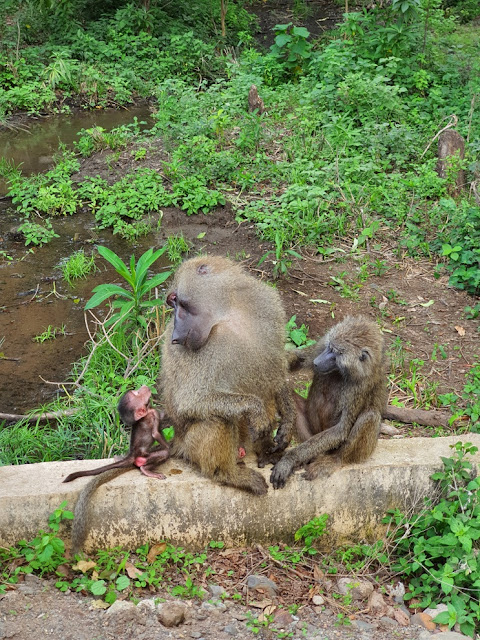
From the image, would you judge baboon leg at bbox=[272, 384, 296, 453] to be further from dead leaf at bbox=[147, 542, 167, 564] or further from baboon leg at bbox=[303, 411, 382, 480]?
dead leaf at bbox=[147, 542, 167, 564]

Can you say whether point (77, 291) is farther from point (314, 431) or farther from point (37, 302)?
point (314, 431)

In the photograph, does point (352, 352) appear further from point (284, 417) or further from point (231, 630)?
point (231, 630)

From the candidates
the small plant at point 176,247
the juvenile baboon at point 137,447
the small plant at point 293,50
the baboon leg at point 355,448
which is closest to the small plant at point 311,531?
the baboon leg at point 355,448

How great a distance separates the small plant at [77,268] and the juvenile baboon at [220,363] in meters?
3.38

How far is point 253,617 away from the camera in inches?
131

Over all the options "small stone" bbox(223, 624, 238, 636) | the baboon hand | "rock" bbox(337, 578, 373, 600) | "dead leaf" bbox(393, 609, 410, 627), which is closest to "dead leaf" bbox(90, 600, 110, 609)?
"small stone" bbox(223, 624, 238, 636)

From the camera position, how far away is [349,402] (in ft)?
12.3

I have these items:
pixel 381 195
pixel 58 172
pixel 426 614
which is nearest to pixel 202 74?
pixel 58 172

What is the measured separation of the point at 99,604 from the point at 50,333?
10.5 ft

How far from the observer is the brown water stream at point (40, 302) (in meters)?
5.60

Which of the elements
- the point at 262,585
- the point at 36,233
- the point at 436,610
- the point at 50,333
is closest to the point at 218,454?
the point at 262,585

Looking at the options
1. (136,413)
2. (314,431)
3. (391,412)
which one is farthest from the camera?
(391,412)

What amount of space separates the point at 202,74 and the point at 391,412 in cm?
808

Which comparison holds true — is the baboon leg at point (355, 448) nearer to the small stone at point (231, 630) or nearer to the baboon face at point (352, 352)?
the baboon face at point (352, 352)
